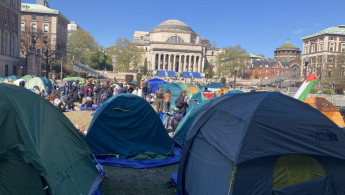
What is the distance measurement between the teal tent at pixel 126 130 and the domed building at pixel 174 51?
79.1 meters

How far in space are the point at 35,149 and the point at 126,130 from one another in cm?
400

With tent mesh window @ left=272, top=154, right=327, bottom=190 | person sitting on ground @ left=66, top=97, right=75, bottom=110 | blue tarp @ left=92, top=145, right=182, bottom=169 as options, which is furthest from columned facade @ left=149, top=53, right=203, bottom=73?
tent mesh window @ left=272, top=154, right=327, bottom=190

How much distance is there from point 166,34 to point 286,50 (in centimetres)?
→ 4504

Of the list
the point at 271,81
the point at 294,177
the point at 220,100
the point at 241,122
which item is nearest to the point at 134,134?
the point at 220,100

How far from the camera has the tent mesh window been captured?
4.26 metres

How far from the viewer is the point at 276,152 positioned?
412 centimetres

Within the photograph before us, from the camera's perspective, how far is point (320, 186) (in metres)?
4.32

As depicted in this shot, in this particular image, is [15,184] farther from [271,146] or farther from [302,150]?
[302,150]

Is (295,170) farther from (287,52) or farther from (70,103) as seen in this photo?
(287,52)

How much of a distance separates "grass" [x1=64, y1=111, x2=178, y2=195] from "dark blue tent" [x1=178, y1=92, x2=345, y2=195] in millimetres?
1632

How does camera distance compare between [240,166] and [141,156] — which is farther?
[141,156]

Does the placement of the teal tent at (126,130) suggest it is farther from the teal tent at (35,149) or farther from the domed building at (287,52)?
the domed building at (287,52)

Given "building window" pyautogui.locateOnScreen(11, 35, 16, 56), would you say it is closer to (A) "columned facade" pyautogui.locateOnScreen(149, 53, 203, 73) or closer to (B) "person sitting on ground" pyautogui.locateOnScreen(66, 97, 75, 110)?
(B) "person sitting on ground" pyautogui.locateOnScreen(66, 97, 75, 110)

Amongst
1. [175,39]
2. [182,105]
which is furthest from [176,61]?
[182,105]
